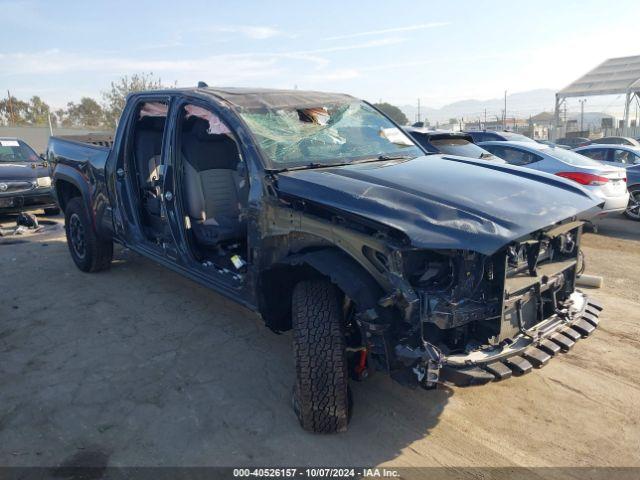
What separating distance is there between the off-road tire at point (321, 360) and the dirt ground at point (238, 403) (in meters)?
0.15

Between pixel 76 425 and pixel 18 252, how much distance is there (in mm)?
4873

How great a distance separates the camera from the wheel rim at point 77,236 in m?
5.66

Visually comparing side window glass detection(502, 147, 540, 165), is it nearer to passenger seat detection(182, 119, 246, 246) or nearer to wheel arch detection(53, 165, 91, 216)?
passenger seat detection(182, 119, 246, 246)

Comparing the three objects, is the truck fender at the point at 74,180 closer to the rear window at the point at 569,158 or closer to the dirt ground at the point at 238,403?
the dirt ground at the point at 238,403

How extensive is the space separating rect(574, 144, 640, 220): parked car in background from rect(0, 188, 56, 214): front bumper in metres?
10.4

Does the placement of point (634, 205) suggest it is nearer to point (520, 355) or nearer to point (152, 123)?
point (520, 355)

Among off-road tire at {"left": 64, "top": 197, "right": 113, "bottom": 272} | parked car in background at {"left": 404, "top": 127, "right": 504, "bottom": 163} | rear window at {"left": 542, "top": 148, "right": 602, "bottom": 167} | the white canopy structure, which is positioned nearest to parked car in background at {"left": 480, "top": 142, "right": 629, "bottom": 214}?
rear window at {"left": 542, "top": 148, "right": 602, "bottom": 167}

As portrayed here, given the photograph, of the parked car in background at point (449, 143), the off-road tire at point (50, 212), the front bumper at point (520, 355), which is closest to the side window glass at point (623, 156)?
the parked car in background at point (449, 143)

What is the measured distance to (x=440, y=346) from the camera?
2596 mm

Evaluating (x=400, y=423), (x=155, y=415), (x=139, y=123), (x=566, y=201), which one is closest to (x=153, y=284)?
(x=139, y=123)

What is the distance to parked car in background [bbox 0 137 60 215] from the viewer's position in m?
8.80

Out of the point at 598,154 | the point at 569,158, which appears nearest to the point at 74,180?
the point at 569,158

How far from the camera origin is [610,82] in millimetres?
30500

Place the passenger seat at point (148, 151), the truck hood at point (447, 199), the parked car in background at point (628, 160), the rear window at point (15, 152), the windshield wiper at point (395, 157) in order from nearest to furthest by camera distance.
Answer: the truck hood at point (447, 199)
the windshield wiper at point (395, 157)
the passenger seat at point (148, 151)
the parked car in background at point (628, 160)
the rear window at point (15, 152)
